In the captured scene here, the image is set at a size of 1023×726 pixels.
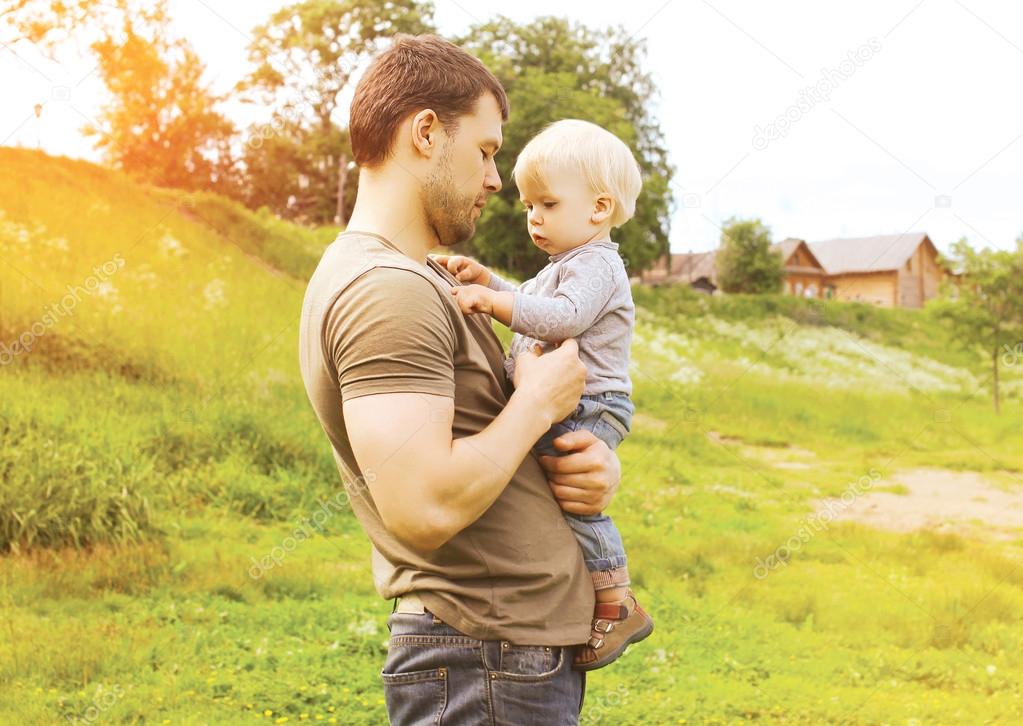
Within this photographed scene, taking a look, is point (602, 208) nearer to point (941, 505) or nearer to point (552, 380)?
point (552, 380)

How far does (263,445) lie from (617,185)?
4.92m

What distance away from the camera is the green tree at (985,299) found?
11.0 metres

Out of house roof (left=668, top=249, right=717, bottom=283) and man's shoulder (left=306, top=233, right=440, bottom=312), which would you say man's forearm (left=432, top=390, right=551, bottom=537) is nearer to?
man's shoulder (left=306, top=233, right=440, bottom=312)

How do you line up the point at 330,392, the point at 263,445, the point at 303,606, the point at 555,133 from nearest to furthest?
the point at 330,392
the point at 555,133
the point at 303,606
the point at 263,445

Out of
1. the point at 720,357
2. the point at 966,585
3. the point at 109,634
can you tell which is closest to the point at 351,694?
the point at 109,634

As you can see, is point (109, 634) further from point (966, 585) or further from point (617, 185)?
point (966, 585)

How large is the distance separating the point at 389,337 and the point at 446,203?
1.29 feet

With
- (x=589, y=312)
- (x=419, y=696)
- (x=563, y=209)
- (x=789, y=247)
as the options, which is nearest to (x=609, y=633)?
(x=419, y=696)

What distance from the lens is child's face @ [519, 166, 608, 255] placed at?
2.09 m

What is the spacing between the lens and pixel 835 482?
9.48 m

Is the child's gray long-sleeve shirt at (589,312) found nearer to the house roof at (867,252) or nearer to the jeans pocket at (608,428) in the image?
the jeans pocket at (608,428)

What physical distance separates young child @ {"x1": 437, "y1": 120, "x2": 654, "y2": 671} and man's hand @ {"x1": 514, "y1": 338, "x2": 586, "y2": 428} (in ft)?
0.43

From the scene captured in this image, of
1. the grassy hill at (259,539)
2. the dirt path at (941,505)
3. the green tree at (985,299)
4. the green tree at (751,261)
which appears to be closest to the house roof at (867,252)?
the green tree at (751,261)

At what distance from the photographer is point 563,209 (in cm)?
→ 209
